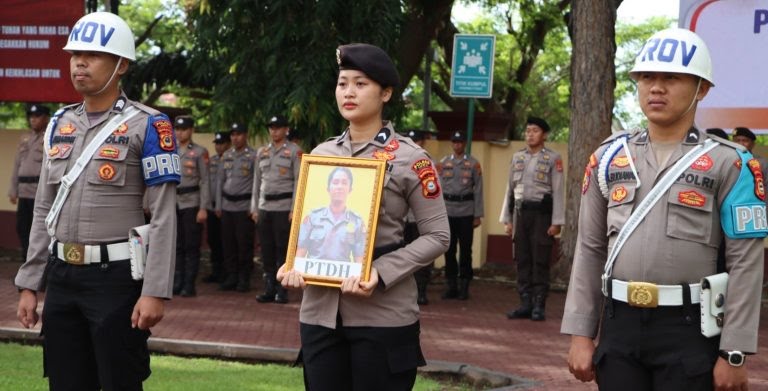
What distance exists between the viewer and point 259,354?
32.1 feet

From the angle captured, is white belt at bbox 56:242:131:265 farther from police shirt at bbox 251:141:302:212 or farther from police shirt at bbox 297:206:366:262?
police shirt at bbox 251:141:302:212

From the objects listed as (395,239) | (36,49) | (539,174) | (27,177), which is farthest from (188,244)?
(395,239)

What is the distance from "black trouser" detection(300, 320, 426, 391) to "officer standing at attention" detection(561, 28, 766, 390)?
66cm

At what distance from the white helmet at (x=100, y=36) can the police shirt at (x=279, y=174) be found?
8.34 m

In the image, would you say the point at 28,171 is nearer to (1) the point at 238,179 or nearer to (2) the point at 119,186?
(1) the point at 238,179

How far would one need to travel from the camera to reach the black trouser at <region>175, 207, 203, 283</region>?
48.6ft

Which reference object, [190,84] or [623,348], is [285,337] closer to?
[623,348]

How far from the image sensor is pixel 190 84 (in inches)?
899

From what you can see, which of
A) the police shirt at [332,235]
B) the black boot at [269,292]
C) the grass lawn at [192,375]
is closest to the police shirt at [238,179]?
the black boot at [269,292]

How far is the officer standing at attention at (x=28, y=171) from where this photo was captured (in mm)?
16406

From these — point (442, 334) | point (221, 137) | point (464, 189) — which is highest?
point (221, 137)

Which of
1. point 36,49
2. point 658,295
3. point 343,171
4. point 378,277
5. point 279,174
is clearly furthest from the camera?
point 36,49

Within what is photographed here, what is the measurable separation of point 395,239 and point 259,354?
5.01 metres

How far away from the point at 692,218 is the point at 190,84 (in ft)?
62.3
